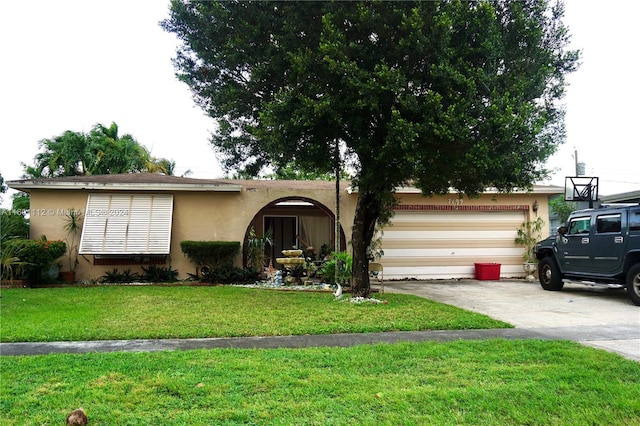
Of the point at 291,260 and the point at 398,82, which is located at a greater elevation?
the point at 398,82

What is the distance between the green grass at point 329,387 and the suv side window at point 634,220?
5826 millimetres

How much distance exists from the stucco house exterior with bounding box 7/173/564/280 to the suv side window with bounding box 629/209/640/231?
153 inches

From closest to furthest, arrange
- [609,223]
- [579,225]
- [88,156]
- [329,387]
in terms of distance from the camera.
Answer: [329,387]
[609,223]
[579,225]
[88,156]

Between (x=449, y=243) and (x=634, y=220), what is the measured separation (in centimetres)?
583

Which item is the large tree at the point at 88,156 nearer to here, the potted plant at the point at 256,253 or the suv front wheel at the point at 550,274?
the potted plant at the point at 256,253

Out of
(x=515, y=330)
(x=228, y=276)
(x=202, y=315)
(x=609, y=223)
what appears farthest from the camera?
(x=228, y=276)

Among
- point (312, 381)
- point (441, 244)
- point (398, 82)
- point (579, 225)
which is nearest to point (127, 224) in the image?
point (398, 82)

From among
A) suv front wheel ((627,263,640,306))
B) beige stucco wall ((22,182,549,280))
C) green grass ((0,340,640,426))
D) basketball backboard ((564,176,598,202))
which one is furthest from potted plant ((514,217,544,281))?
green grass ((0,340,640,426))

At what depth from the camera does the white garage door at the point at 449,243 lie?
14547mm

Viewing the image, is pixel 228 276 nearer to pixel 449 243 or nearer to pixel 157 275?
pixel 157 275

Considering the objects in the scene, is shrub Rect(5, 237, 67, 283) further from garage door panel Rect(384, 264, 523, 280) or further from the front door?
garage door panel Rect(384, 264, 523, 280)

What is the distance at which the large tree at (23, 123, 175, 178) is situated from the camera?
22953 mm

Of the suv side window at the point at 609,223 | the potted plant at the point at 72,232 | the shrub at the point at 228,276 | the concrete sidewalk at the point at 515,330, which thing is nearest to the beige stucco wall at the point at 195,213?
the potted plant at the point at 72,232

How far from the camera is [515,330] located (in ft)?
21.7
